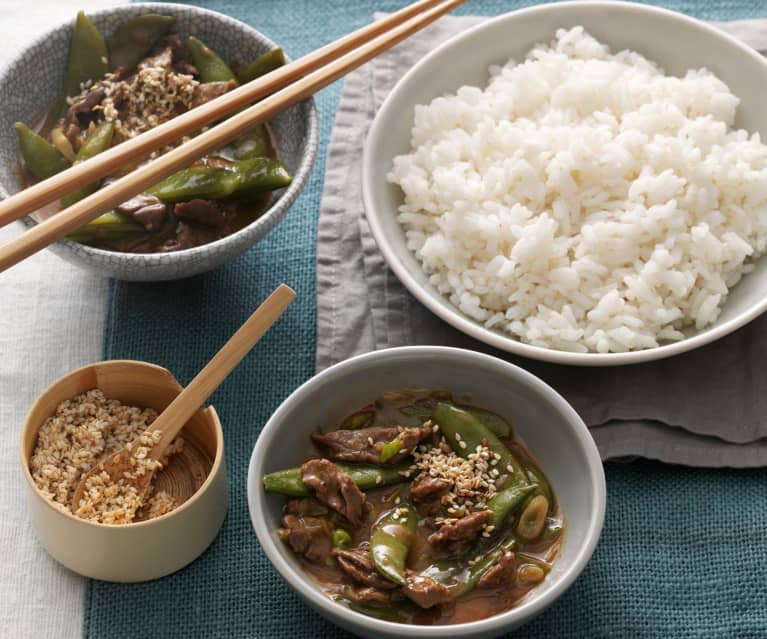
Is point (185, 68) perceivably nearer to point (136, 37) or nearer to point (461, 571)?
point (136, 37)

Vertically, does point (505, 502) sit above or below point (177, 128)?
below

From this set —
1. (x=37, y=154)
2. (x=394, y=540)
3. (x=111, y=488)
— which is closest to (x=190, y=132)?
(x=37, y=154)

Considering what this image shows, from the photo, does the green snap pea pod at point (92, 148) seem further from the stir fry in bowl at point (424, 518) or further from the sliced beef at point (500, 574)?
the sliced beef at point (500, 574)

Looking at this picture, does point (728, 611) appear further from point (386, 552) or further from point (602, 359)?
point (386, 552)

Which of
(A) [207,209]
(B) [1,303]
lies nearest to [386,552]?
(A) [207,209]

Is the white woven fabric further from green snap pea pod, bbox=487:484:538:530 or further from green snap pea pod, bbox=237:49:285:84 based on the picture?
green snap pea pod, bbox=487:484:538:530

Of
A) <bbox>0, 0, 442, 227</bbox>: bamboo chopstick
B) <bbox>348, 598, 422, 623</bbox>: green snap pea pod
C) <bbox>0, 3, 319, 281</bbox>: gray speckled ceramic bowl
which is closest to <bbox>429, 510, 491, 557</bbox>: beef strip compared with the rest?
<bbox>348, 598, 422, 623</bbox>: green snap pea pod
